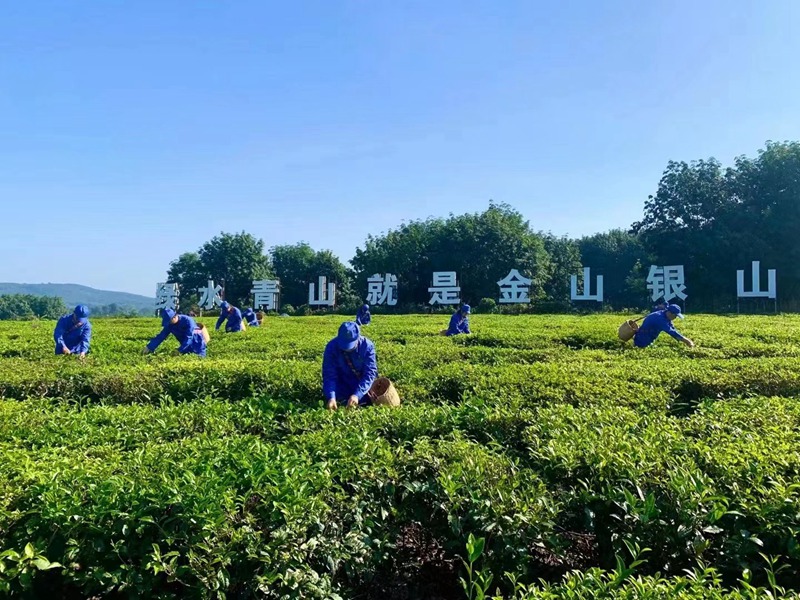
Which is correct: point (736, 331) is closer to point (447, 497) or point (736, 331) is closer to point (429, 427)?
point (429, 427)

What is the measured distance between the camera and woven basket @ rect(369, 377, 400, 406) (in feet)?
15.3

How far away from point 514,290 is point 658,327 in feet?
75.2

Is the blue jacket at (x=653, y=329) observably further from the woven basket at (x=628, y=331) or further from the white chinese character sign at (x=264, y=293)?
the white chinese character sign at (x=264, y=293)

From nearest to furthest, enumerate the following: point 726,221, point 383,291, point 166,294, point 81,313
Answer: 1. point 81,313
2. point 726,221
3. point 383,291
4. point 166,294

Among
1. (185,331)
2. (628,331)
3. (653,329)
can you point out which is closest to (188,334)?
(185,331)

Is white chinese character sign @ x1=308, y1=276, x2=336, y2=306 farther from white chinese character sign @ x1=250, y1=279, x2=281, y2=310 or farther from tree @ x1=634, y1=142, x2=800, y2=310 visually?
tree @ x1=634, y1=142, x2=800, y2=310

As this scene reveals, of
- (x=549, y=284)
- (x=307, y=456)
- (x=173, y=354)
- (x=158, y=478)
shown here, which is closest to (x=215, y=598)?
(x=158, y=478)

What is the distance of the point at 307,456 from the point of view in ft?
9.69

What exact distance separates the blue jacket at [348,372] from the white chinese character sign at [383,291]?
2946 cm

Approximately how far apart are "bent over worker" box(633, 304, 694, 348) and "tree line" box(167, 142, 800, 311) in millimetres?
21441

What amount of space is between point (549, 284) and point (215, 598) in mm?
40290

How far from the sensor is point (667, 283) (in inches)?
1133

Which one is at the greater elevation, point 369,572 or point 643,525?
point 643,525

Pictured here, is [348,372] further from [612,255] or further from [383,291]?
[612,255]
